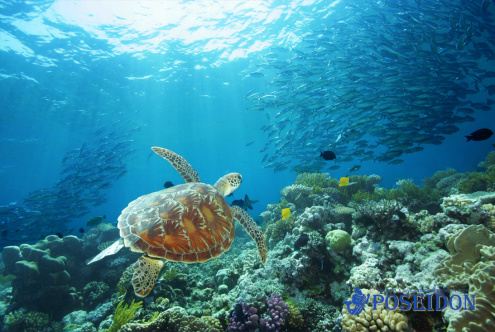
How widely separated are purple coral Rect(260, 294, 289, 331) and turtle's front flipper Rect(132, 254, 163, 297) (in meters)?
2.10

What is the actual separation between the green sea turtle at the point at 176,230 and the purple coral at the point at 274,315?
83cm

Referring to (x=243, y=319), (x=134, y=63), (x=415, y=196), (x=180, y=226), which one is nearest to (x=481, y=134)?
(x=415, y=196)

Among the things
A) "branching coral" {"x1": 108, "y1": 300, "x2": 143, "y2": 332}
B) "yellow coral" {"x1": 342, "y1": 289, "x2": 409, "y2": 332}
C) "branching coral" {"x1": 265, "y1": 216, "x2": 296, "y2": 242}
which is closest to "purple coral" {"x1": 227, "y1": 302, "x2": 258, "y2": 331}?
"yellow coral" {"x1": 342, "y1": 289, "x2": 409, "y2": 332}

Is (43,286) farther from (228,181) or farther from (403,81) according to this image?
(403,81)

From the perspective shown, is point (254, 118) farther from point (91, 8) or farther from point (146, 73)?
point (91, 8)

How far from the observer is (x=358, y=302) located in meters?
3.31

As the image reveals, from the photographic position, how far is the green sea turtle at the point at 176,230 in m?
3.57

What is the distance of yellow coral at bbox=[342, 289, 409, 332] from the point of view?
2.77 m

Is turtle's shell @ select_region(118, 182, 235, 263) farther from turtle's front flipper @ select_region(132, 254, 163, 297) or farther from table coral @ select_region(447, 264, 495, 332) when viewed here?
table coral @ select_region(447, 264, 495, 332)

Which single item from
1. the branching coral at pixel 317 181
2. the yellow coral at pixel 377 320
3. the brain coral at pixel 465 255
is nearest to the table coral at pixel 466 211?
the brain coral at pixel 465 255

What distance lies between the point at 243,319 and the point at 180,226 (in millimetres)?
2141

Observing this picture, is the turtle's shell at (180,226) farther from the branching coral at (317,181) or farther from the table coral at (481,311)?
the branching coral at (317,181)

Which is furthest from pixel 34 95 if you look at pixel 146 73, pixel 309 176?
pixel 309 176

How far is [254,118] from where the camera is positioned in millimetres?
39344
